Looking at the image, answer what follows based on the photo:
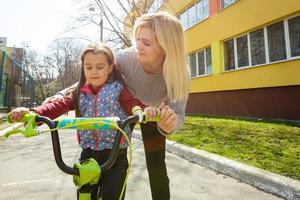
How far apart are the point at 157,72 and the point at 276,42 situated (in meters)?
9.55

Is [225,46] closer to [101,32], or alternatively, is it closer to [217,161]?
[101,32]

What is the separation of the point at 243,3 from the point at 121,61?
11.5 meters

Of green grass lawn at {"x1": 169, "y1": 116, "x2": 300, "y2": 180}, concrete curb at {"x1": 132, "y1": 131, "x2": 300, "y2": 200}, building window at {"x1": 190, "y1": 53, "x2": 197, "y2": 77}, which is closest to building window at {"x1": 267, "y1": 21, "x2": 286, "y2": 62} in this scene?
green grass lawn at {"x1": 169, "y1": 116, "x2": 300, "y2": 180}

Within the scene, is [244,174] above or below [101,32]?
below

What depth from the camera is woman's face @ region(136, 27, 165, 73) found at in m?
2.43

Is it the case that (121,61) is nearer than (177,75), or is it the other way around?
(177,75)

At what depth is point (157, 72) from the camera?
8.98 feet

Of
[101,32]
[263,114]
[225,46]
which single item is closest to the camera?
[263,114]

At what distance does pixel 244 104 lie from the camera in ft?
41.7

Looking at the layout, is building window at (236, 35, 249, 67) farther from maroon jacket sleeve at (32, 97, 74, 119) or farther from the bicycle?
the bicycle

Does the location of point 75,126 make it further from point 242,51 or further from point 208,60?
point 208,60

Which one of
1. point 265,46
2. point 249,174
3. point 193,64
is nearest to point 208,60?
point 193,64

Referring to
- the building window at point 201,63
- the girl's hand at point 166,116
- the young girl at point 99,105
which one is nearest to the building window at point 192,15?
the building window at point 201,63

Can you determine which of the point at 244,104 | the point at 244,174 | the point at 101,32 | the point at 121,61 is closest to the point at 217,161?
the point at 244,174
